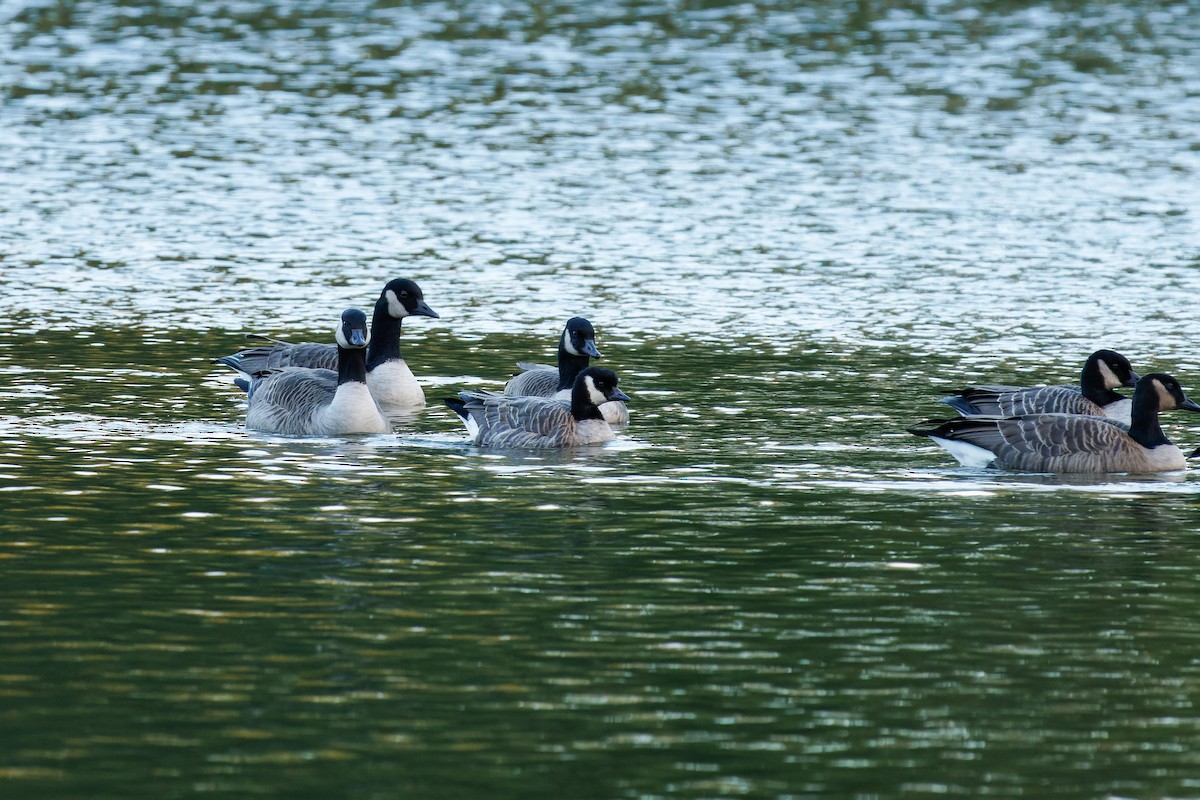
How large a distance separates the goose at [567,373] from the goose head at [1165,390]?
5246mm

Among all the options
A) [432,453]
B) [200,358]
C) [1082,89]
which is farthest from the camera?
[1082,89]

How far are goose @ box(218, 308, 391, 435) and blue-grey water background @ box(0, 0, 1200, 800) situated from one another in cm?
47

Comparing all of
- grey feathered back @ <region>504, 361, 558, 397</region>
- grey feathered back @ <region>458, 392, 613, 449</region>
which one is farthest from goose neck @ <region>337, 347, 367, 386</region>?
grey feathered back @ <region>504, 361, 558, 397</region>

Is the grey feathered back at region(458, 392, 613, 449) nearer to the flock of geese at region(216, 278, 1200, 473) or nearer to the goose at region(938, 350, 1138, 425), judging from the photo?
the flock of geese at region(216, 278, 1200, 473)

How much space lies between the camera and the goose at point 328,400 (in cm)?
2212

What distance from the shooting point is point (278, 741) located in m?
11.9

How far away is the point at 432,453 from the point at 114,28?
4532 cm

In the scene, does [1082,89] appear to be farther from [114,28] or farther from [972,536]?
[972,536]

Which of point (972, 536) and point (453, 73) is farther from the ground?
point (453, 73)

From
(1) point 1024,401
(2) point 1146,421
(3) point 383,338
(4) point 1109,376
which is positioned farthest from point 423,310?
(2) point 1146,421

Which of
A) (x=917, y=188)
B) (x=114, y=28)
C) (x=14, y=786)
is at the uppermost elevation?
(x=114, y=28)

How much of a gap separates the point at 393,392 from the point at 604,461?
14.0 feet

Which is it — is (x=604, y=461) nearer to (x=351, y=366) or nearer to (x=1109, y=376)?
(x=351, y=366)

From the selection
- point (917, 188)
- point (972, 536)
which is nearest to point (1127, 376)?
point (972, 536)
